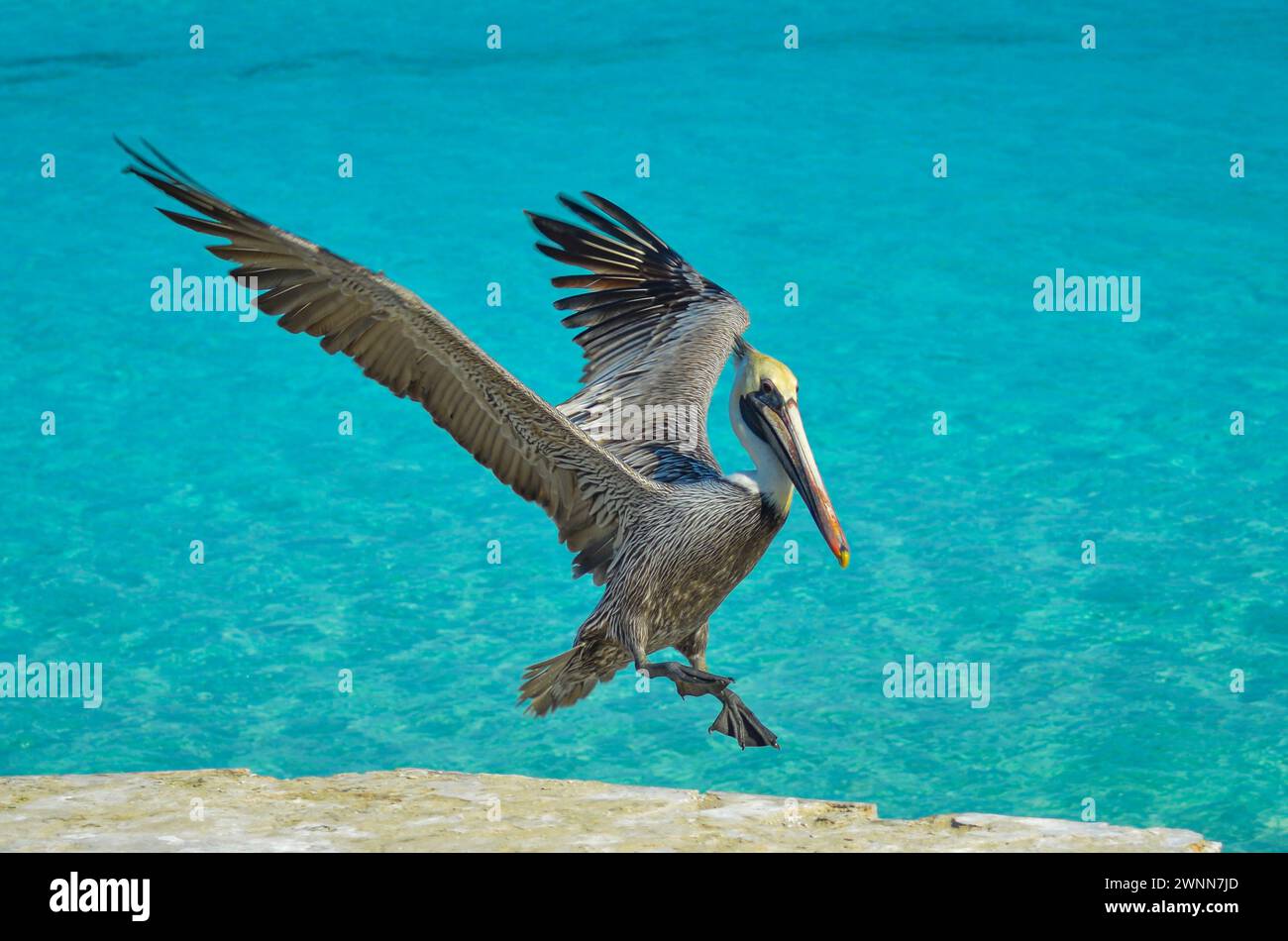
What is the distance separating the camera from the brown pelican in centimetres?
459

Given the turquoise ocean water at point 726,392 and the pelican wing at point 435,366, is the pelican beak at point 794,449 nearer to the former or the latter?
the pelican wing at point 435,366

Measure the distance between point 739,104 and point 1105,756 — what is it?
25.2 feet

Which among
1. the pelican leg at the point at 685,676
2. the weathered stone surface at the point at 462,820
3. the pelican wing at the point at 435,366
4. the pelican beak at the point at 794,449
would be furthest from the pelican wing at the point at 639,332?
the weathered stone surface at the point at 462,820

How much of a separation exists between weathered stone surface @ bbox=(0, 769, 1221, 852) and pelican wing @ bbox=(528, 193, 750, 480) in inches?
44.1

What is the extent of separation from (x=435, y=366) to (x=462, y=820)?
1.41 metres

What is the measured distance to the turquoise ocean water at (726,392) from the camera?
7281mm

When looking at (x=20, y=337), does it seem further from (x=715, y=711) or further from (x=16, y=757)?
(x=715, y=711)

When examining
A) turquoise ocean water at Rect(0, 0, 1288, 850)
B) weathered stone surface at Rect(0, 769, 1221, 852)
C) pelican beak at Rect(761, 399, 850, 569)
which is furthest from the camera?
turquoise ocean water at Rect(0, 0, 1288, 850)

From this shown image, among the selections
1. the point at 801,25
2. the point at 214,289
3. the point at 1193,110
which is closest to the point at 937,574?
the point at 214,289

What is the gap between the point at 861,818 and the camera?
5340 mm

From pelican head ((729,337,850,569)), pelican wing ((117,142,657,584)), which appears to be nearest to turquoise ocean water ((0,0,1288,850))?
pelican wing ((117,142,657,584))

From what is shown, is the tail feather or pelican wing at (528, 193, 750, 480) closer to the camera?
the tail feather

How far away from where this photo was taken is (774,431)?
459 centimetres

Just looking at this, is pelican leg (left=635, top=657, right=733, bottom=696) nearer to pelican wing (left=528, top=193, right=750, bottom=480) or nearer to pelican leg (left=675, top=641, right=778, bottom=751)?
pelican leg (left=675, top=641, right=778, bottom=751)
